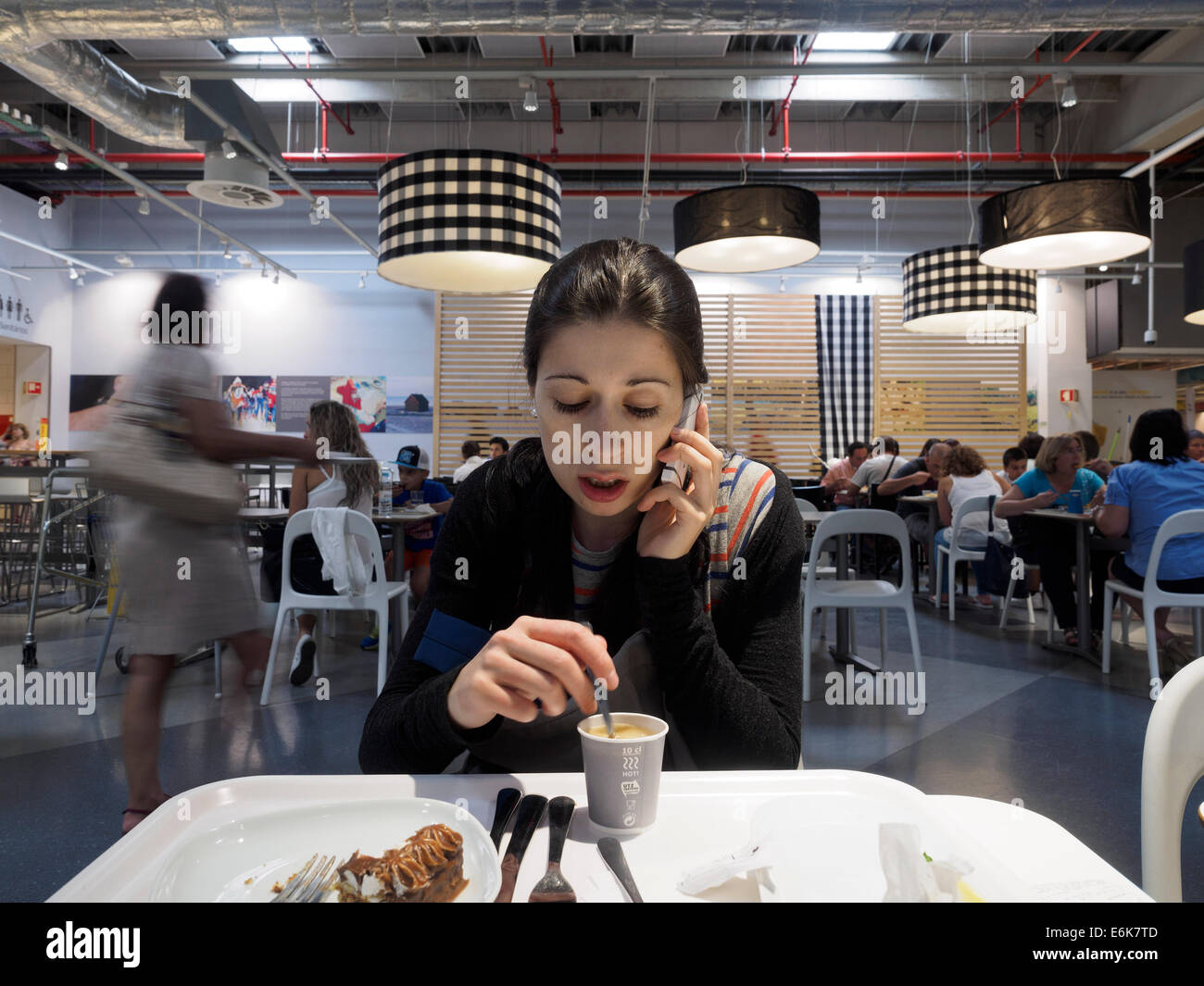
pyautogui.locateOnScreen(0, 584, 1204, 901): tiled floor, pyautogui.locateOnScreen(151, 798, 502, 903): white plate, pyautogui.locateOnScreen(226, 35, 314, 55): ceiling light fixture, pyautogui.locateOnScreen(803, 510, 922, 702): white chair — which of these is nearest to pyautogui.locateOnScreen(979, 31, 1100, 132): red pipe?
pyautogui.locateOnScreen(803, 510, 922, 702): white chair

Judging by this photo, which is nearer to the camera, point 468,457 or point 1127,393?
point 468,457

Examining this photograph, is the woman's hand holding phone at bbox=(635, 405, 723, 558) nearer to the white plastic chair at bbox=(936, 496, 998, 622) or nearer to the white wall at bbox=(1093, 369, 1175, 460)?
the white plastic chair at bbox=(936, 496, 998, 622)

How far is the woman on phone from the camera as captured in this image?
2.95 feet

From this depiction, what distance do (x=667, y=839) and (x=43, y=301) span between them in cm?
1173

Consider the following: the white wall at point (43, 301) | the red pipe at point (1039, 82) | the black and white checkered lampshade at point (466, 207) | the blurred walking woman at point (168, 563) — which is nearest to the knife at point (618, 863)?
the blurred walking woman at point (168, 563)

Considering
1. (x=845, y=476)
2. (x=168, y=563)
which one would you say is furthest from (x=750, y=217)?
(x=845, y=476)

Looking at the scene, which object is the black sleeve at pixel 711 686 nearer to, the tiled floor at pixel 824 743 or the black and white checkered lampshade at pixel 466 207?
the tiled floor at pixel 824 743

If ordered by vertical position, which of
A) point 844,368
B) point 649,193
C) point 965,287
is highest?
point 649,193

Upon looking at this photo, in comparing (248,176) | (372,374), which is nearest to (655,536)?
(248,176)

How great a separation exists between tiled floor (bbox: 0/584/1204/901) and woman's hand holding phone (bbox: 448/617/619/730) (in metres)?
1.87

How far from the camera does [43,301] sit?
9453 mm

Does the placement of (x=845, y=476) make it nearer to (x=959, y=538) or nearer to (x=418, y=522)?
(x=959, y=538)

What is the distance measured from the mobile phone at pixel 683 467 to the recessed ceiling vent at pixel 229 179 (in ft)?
18.1

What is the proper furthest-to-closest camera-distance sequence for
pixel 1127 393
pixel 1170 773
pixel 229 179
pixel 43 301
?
pixel 1127 393, pixel 43 301, pixel 229 179, pixel 1170 773
